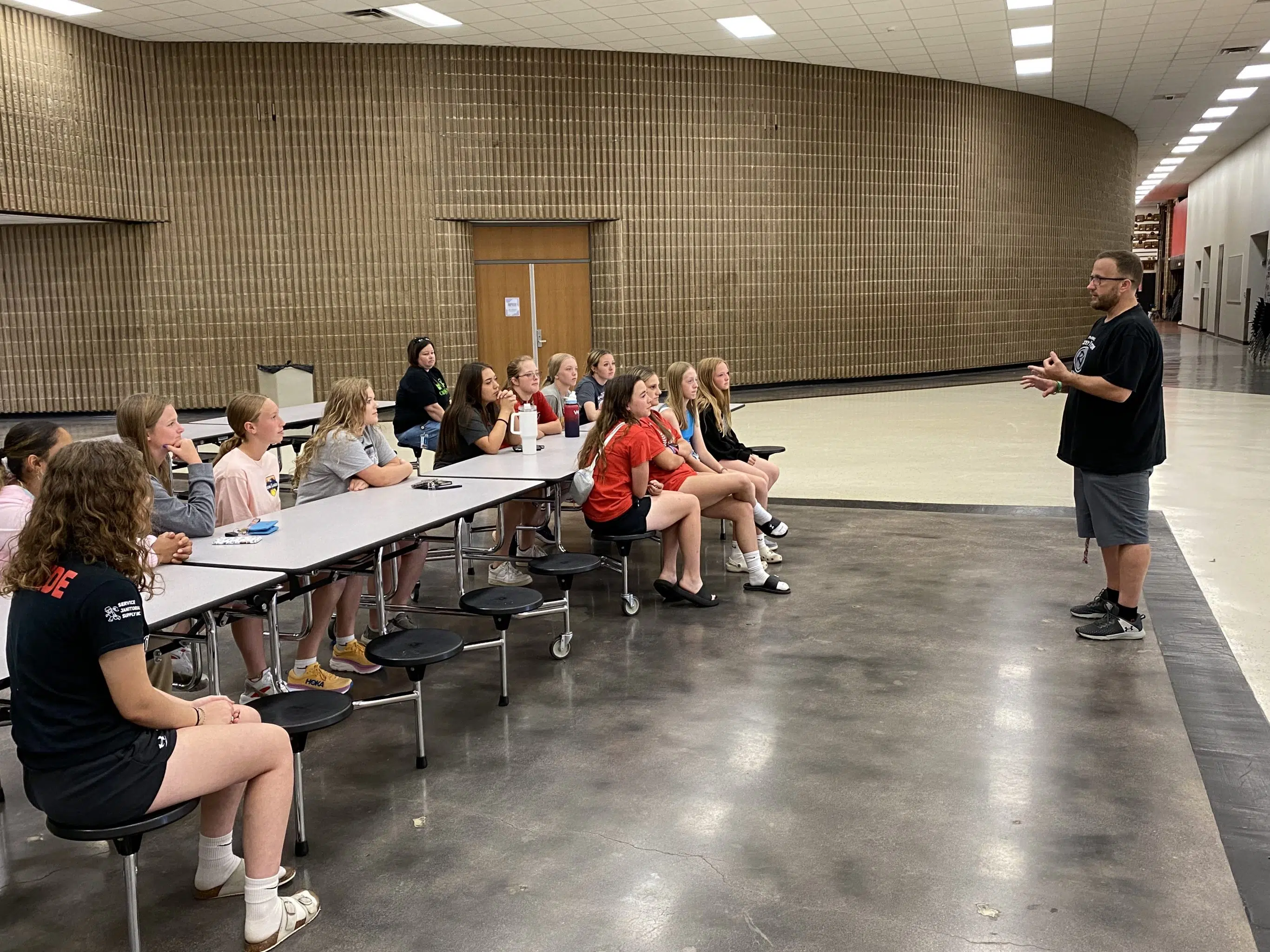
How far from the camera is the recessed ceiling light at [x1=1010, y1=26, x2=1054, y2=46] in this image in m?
13.1

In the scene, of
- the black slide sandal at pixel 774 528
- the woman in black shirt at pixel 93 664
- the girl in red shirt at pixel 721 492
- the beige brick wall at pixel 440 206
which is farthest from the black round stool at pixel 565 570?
the beige brick wall at pixel 440 206

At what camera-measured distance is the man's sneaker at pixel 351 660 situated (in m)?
4.29

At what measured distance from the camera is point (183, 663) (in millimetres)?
4434

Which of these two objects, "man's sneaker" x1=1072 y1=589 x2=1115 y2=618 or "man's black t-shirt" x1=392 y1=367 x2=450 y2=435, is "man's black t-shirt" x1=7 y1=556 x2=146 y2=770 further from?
"man's black t-shirt" x1=392 y1=367 x2=450 y2=435

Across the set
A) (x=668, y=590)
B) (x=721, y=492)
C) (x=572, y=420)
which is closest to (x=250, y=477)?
(x=668, y=590)

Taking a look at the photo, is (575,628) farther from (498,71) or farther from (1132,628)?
(498,71)

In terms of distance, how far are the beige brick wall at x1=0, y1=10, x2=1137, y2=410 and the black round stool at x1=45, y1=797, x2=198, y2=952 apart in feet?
37.0

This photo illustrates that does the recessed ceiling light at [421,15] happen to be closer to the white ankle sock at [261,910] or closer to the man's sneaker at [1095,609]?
the man's sneaker at [1095,609]

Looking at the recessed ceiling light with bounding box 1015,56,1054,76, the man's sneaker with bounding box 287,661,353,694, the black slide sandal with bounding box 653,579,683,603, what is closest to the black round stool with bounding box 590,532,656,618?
the black slide sandal with bounding box 653,579,683,603

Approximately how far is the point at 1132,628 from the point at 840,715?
1.57 metres

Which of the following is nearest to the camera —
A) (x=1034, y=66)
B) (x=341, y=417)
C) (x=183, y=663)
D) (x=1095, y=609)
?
(x=183, y=663)

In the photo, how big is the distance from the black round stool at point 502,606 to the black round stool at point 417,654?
0.30m

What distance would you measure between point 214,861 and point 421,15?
11063mm

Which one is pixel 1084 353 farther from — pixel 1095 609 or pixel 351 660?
pixel 351 660
